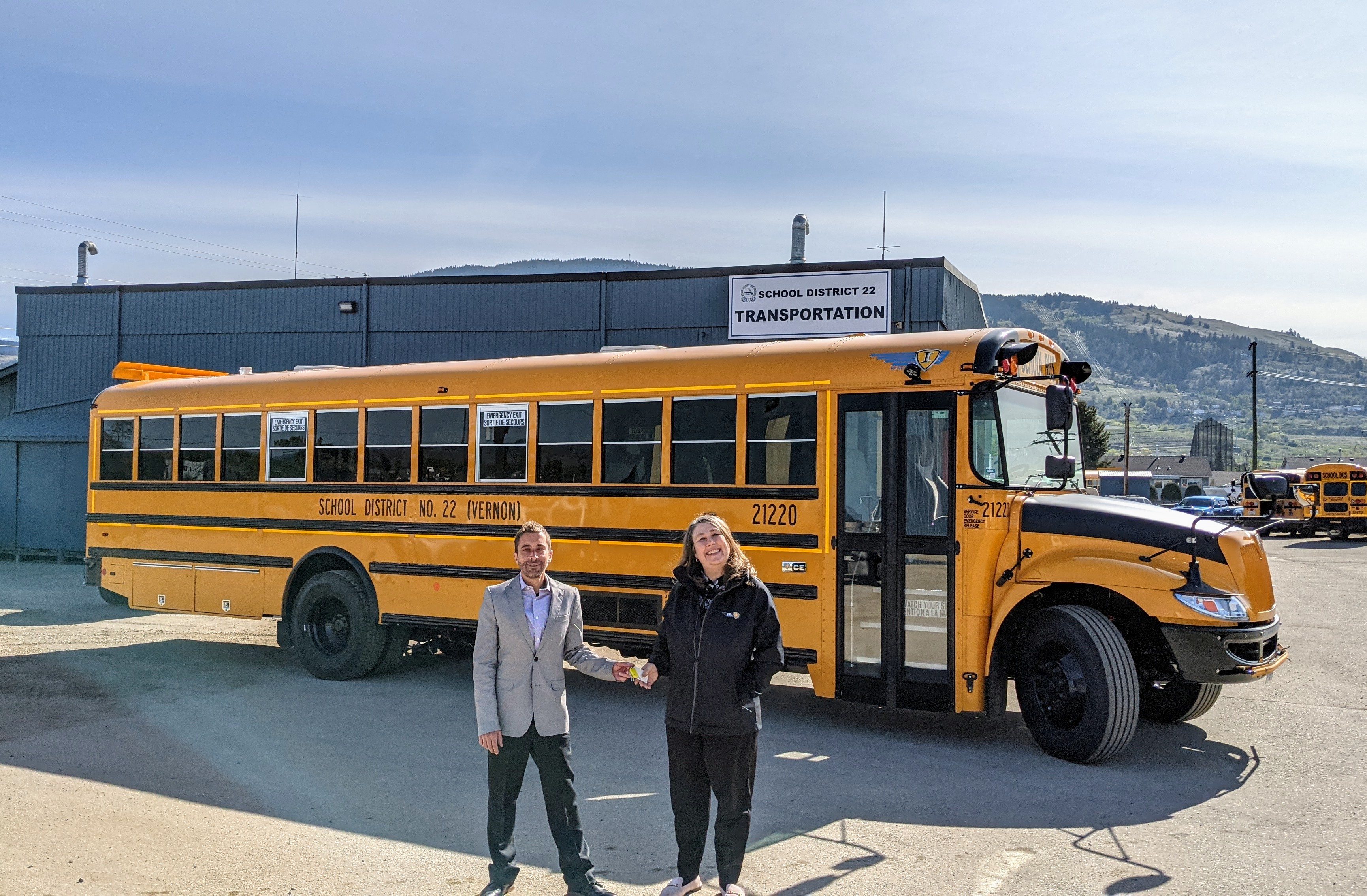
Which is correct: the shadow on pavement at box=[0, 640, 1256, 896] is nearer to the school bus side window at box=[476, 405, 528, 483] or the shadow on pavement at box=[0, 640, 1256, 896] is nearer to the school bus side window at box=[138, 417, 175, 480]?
the school bus side window at box=[476, 405, 528, 483]

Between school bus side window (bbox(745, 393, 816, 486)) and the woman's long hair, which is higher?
school bus side window (bbox(745, 393, 816, 486))

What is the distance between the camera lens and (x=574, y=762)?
22.6 feet

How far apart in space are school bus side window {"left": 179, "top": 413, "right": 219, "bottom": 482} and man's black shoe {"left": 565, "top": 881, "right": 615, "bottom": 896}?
717cm

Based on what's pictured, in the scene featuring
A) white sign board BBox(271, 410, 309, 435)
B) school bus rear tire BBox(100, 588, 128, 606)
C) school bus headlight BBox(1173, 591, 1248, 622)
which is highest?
white sign board BBox(271, 410, 309, 435)

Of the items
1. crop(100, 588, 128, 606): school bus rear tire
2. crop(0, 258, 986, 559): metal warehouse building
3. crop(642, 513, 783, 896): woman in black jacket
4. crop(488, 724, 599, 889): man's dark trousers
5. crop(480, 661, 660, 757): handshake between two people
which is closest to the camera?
crop(642, 513, 783, 896): woman in black jacket

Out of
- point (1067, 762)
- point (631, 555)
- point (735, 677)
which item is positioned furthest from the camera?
point (631, 555)

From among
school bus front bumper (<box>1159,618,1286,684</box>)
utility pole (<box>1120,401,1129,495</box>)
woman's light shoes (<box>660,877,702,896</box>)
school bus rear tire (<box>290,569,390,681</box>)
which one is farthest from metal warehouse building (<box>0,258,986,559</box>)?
utility pole (<box>1120,401,1129,495</box>)

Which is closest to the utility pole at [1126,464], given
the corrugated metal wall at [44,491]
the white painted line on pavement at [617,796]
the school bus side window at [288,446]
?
the corrugated metal wall at [44,491]

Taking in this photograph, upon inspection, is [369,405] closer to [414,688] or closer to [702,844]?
[414,688]

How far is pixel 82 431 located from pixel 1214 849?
20.1m

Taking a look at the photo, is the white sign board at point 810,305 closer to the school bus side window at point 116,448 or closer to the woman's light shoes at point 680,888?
the school bus side window at point 116,448

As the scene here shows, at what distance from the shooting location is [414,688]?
30.6 ft

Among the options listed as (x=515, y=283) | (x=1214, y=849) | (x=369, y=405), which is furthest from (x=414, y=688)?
(x=515, y=283)

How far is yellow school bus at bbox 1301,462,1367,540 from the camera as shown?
36.6 meters
